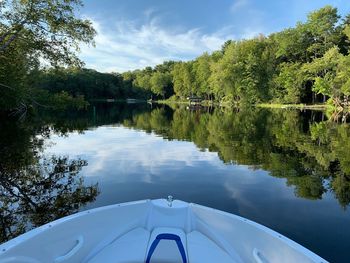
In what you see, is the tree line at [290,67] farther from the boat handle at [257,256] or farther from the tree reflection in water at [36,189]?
the boat handle at [257,256]

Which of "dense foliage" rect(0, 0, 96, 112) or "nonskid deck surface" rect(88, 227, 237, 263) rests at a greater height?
"dense foliage" rect(0, 0, 96, 112)

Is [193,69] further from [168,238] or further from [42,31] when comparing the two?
[168,238]

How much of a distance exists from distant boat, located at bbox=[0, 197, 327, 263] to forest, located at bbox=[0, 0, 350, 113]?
11646mm

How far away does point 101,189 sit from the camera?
8406 mm

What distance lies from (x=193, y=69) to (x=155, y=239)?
3244 inches

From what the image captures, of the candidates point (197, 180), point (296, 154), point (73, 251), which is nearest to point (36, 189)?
point (197, 180)

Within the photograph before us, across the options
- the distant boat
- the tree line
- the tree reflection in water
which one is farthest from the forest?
the distant boat

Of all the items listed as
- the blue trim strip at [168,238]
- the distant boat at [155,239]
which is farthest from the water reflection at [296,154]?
the blue trim strip at [168,238]

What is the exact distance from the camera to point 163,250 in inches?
142

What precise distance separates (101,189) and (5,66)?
12.9 m

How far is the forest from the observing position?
13.6 m

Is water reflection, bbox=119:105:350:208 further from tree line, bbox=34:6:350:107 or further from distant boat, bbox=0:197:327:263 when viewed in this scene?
tree line, bbox=34:6:350:107

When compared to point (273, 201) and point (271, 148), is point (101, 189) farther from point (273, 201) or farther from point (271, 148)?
point (271, 148)

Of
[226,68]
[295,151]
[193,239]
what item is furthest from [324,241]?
[226,68]
